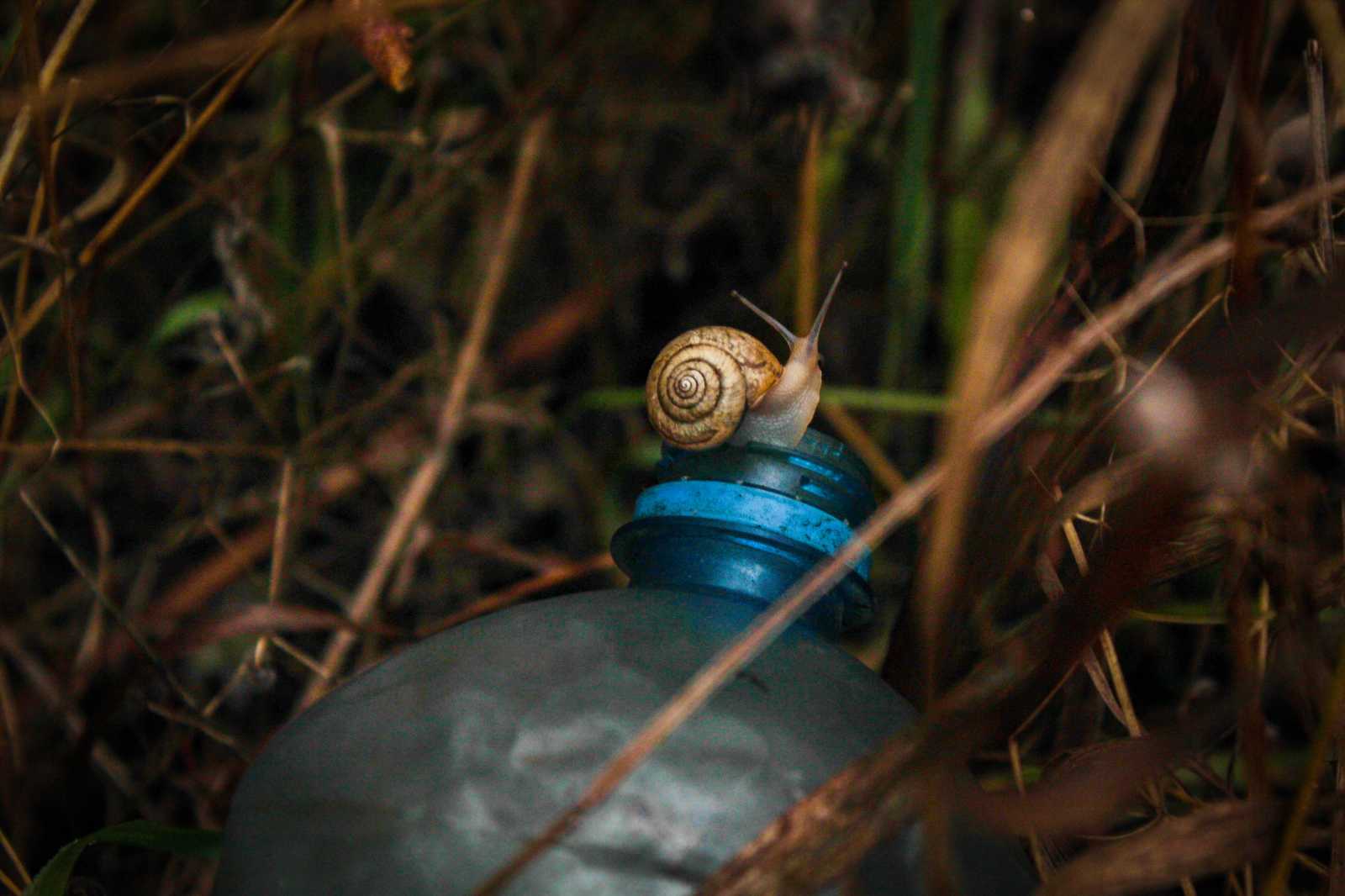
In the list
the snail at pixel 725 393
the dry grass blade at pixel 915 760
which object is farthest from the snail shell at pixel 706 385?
the dry grass blade at pixel 915 760

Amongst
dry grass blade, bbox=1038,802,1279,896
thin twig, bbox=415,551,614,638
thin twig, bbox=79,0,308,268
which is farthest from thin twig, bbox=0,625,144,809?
dry grass blade, bbox=1038,802,1279,896

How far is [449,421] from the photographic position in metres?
1.40

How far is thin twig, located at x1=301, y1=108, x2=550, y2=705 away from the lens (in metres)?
1.28

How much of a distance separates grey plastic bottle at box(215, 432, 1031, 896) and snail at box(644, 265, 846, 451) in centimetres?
3

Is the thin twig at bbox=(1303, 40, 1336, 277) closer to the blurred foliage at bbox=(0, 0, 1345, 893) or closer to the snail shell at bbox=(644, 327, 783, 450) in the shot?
the blurred foliage at bbox=(0, 0, 1345, 893)

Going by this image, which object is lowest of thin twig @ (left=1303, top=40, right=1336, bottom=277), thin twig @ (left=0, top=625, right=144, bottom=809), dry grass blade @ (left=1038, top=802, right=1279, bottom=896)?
thin twig @ (left=0, top=625, right=144, bottom=809)

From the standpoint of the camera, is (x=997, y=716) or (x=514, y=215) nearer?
(x=997, y=716)

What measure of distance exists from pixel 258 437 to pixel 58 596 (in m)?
0.27

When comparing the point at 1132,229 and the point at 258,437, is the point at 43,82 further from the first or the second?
the point at 1132,229

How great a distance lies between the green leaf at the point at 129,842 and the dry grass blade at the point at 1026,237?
1.92 ft

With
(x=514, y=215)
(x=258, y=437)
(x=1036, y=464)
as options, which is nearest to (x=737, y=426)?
(x=1036, y=464)

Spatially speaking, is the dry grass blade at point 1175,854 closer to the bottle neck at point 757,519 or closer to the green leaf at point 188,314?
the bottle neck at point 757,519

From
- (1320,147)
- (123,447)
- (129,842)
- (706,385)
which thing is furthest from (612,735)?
(123,447)

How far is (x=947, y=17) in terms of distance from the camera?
1619mm
